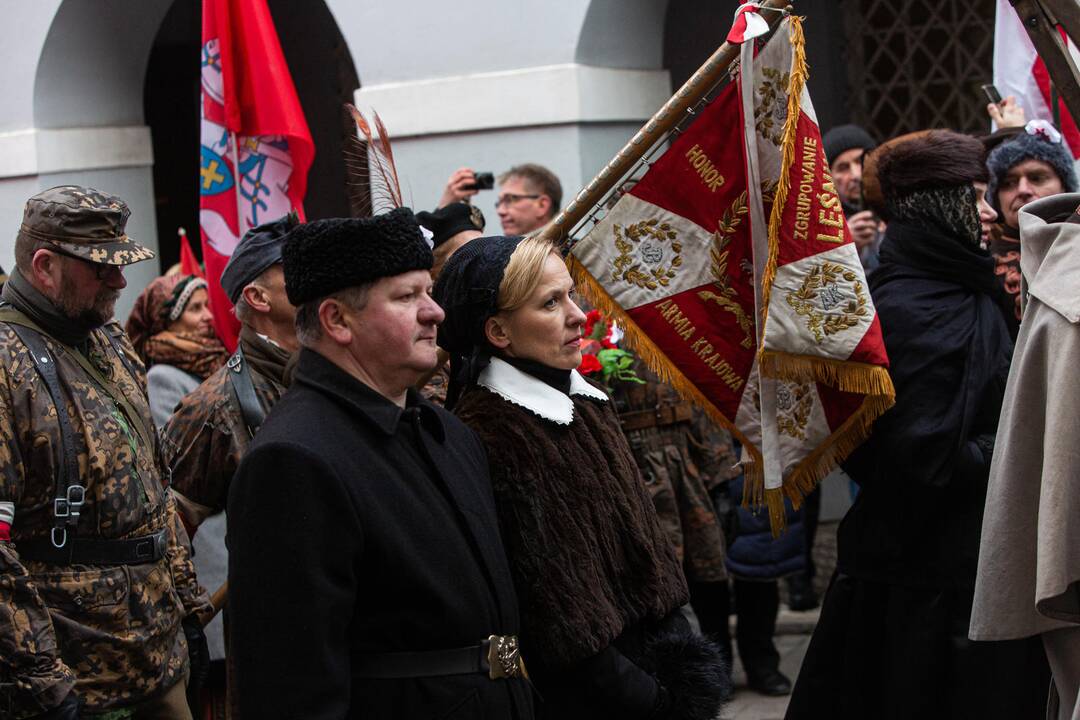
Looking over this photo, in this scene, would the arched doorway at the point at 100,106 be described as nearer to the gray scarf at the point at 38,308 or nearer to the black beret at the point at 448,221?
the black beret at the point at 448,221

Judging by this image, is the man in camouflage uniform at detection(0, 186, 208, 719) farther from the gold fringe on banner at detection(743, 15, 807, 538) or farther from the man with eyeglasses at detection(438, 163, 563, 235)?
the man with eyeglasses at detection(438, 163, 563, 235)

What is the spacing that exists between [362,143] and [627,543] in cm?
150

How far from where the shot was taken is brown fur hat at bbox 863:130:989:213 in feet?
13.1

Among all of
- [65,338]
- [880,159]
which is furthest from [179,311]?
[880,159]

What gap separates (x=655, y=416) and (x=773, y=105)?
1914mm

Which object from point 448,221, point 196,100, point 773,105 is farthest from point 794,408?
point 196,100

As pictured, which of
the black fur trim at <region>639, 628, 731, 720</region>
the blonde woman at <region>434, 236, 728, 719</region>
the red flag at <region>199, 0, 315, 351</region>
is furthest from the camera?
the red flag at <region>199, 0, 315, 351</region>

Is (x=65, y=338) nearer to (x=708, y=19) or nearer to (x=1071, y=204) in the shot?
(x=1071, y=204)

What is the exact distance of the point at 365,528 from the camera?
244 centimetres

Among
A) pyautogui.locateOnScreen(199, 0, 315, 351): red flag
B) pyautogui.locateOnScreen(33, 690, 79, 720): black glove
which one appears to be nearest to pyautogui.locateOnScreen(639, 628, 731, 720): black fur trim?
pyautogui.locateOnScreen(33, 690, 79, 720): black glove

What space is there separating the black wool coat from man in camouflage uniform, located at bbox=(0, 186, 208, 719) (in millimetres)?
1025

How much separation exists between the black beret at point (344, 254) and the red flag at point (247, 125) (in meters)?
2.78

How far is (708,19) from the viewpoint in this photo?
346 inches

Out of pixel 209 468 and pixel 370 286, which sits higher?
pixel 370 286
